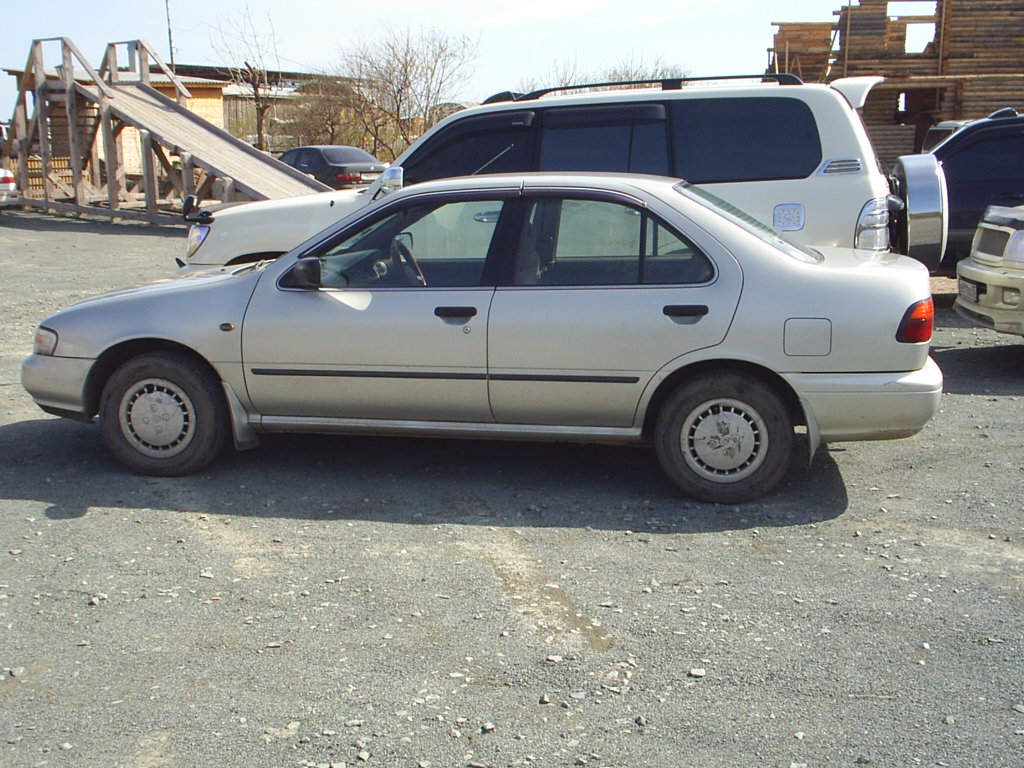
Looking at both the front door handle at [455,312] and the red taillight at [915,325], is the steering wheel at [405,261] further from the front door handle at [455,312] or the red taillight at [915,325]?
the red taillight at [915,325]

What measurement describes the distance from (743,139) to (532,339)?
335cm

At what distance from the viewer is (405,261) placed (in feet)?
18.2

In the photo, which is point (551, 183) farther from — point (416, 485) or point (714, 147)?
point (714, 147)

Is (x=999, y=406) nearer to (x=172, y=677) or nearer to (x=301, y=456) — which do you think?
(x=301, y=456)

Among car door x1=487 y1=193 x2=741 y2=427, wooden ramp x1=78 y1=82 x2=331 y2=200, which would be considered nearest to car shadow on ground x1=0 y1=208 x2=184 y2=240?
wooden ramp x1=78 y1=82 x2=331 y2=200

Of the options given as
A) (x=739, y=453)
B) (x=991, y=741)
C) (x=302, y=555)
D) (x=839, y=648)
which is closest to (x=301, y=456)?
(x=302, y=555)

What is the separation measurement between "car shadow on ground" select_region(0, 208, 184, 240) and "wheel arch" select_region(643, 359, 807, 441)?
15.7 m

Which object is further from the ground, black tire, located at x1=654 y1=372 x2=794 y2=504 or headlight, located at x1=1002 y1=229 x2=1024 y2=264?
headlight, located at x1=1002 y1=229 x2=1024 y2=264

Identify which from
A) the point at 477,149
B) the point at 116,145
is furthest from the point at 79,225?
the point at 477,149

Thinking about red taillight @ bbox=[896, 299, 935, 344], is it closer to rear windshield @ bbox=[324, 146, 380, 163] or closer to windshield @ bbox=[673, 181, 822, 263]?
windshield @ bbox=[673, 181, 822, 263]

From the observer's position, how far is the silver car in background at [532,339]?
16.6ft

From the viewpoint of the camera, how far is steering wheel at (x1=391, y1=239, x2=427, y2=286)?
5504 mm

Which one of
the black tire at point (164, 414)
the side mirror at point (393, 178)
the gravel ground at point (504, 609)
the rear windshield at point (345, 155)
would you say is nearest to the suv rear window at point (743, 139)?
the side mirror at point (393, 178)

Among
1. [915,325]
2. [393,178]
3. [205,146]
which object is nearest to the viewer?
[915,325]
